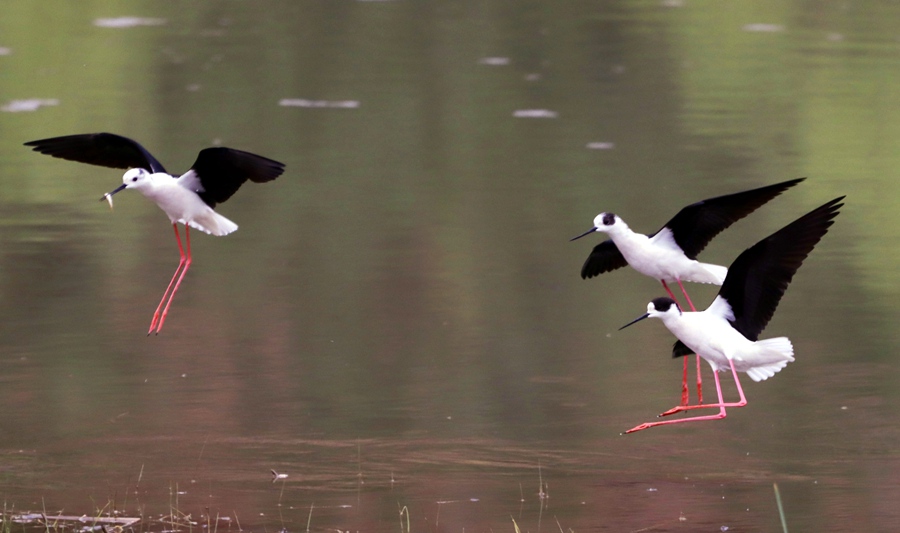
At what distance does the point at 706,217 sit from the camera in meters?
5.09

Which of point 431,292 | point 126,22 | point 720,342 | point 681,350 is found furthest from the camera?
point 126,22

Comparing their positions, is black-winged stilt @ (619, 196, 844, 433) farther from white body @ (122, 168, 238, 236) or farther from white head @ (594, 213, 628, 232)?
white body @ (122, 168, 238, 236)

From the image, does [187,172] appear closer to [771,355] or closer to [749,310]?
[749,310]

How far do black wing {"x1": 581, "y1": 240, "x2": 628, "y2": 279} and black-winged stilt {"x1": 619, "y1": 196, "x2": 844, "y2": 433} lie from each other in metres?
0.95

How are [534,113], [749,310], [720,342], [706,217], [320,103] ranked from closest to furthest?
[720,342] < [749,310] < [706,217] < [534,113] < [320,103]

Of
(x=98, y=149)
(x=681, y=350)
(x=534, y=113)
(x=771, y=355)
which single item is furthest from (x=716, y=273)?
(x=534, y=113)

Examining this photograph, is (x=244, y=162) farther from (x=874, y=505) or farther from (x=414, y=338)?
(x=874, y=505)

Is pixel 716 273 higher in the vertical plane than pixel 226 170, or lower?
lower

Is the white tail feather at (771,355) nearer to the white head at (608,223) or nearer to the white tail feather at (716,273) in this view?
the white tail feather at (716,273)

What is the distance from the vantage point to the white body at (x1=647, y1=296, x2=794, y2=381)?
15.4 ft

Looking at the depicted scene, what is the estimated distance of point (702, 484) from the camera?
4824 mm

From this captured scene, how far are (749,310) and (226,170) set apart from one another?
1.84 m

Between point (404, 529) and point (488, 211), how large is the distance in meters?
3.99

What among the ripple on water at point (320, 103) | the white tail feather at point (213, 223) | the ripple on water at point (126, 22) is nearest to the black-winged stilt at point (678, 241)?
the white tail feather at point (213, 223)
